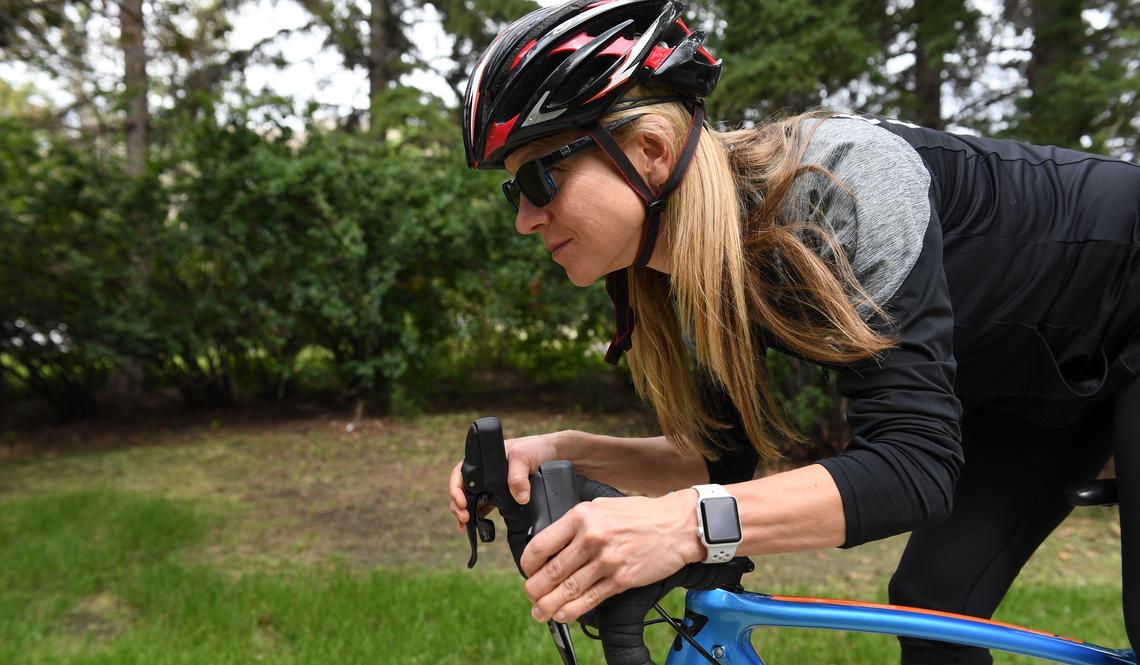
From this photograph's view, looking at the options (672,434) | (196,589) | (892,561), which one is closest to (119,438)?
(196,589)

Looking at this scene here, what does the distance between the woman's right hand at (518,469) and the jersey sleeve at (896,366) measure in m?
0.56

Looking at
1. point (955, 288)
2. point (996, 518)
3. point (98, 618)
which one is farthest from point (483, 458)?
point (98, 618)

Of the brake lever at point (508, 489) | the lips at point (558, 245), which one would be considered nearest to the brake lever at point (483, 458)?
the brake lever at point (508, 489)

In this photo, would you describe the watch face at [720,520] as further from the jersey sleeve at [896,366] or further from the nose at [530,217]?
the nose at [530,217]

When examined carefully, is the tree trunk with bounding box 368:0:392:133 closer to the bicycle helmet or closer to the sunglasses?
the bicycle helmet

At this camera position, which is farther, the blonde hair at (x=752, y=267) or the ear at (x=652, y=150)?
the ear at (x=652, y=150)

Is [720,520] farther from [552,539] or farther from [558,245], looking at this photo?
[558,245]

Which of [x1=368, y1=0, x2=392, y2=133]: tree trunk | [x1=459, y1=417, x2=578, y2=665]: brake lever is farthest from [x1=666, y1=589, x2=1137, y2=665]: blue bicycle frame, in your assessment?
[x1=368, y1=0, x2=392, y2=133]: tree trunk

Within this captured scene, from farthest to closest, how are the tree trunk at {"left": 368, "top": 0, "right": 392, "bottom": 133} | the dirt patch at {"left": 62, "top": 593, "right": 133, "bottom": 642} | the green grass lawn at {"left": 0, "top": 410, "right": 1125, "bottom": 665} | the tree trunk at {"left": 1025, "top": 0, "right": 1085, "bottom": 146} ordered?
the tree trunk at {"left": 368, "top": 0, "right": 392, "bottom": 133} < the tree trunk at {"left": 1025, "top": 0, "right": 1085, "bottom": 146} < the dirt patch at {"left": 62, "top": 593, "right": 133, "bottom": 642} < the green grass lawn at {"left": 0, "top": 410, "right": 1125, "bottom": 665}

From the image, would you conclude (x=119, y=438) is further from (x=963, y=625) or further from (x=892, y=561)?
(x=963, y=625)

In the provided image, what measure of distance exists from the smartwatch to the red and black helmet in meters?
0.71

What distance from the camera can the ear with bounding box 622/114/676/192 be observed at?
1.54m

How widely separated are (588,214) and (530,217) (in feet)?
0.42

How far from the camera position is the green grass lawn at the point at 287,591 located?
342 cm
